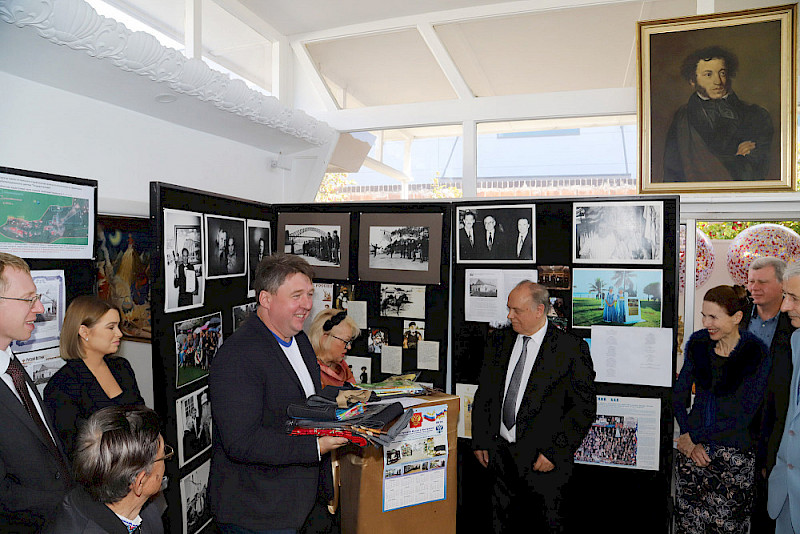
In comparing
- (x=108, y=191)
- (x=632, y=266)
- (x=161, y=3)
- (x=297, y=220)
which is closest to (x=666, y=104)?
(x=632, y=266)

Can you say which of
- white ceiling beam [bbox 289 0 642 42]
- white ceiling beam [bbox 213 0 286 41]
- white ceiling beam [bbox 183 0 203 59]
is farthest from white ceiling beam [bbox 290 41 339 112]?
white ceiling beam [bbox 183 0 203 59]

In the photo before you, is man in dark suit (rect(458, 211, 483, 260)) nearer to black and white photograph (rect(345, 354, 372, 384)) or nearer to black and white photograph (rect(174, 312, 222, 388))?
black and white photograph (rect(345, 354, 372, 384))

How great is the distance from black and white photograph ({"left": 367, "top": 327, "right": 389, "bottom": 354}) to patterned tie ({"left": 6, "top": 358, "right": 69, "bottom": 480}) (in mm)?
2035

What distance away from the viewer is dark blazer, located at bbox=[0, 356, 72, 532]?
1.67 meters

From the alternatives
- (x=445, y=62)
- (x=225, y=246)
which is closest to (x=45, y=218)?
(x=225, y=246)

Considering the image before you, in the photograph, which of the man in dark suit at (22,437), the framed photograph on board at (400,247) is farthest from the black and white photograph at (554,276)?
the man in dark suit at (22,437)

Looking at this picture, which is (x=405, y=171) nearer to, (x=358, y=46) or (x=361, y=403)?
(x=358, y=46)

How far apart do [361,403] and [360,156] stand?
2572 mm

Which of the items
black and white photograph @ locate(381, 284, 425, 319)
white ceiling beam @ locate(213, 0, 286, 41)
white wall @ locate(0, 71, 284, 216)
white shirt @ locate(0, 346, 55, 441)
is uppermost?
white ceiling beam @ locate(213, 0, 286, 41)

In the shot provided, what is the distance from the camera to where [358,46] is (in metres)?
4.21

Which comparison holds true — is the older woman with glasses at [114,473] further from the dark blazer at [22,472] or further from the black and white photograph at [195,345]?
the black and white photograph at [195,345]

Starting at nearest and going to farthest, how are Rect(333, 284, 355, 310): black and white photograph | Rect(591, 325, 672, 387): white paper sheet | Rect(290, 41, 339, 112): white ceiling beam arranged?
1. Rect(591, 325, 672, 387): white paper sheet
2. Rect(333, 284, 355, 310): black and white photograph
3. Rect(290, 41, 339, 112): white ceiling beam

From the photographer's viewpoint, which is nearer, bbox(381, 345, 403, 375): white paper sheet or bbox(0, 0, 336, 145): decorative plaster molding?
bbox(0, 0, 336, 145): decorative plaster molding

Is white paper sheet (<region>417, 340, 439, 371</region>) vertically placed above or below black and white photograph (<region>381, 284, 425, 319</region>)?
below
